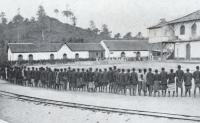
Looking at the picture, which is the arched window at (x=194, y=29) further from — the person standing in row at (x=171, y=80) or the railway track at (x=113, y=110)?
the railway track at (x=113, y=110)

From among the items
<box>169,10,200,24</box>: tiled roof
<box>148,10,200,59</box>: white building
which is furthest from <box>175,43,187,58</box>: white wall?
<box>169,10,200,24</box>: tiled roof

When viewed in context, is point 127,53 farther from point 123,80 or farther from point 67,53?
point 123,80

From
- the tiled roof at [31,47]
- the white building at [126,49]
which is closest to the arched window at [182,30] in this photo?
the white building at [126,49]

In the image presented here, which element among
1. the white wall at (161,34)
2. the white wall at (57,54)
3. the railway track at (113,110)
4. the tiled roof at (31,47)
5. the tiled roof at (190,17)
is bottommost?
the railway track at (113,110)

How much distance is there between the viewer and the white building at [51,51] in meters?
55.3

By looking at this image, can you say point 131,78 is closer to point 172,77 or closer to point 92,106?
point 172,77

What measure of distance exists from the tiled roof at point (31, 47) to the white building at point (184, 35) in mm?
22395

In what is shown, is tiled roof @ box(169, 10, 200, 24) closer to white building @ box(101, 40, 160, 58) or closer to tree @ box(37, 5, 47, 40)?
white building @ box(101, 40, 160, 58)

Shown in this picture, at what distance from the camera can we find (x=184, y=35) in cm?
3956

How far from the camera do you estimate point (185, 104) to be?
1280 cm

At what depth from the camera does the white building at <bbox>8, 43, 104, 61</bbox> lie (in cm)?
5535

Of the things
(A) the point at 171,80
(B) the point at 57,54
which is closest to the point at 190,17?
(A) the point at 171,80

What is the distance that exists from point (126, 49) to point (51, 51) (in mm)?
14118

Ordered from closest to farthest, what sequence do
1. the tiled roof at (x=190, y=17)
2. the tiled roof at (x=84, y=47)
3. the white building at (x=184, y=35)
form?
the white building at (x=184, y=35)
the tiled roof at (x=190, y=17)
the tiled roof at (x=84, y=47)
